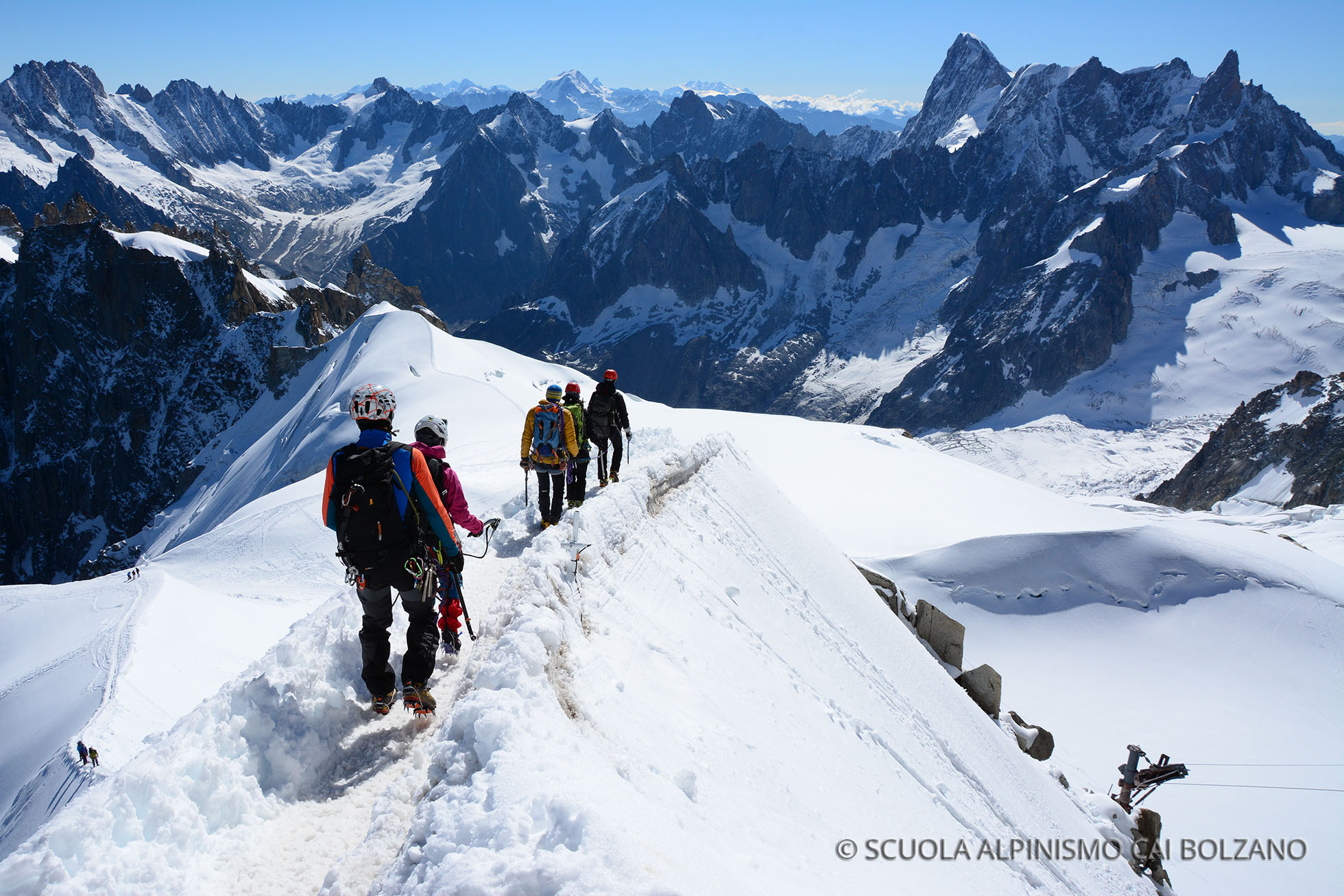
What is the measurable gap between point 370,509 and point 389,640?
130 centimetres

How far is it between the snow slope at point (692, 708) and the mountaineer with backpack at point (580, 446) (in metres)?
0.88

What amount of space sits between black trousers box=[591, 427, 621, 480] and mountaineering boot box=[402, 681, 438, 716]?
7.44 metres

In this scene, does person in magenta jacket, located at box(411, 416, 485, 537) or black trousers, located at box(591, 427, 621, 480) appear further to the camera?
black trousers, located at box(591, 427, 621, 480)

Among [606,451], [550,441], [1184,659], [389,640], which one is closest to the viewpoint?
[389,640]

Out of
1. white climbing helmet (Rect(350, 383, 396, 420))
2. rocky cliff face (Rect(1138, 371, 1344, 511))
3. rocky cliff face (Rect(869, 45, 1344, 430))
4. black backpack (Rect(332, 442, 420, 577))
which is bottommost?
black backpack (Rect(332, 442, 420, 577))

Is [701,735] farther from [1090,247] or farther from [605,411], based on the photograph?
[1090,247]

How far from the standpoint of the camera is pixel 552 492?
463 inches

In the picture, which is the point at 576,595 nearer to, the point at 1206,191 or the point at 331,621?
the point at 331,621

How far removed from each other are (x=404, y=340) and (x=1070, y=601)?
42.9m

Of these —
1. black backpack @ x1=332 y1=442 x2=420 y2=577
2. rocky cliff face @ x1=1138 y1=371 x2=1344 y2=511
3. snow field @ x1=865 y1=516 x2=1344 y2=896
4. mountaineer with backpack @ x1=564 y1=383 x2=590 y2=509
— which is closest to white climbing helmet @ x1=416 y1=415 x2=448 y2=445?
black backpack @ x1=332 y1=442 x2=420 y2=577

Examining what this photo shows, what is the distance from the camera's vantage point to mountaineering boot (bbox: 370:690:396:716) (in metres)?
6.14

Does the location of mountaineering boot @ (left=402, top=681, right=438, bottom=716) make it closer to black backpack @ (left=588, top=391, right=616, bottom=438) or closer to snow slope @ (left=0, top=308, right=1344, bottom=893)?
Answer: snow slope @ (left=0, top=308, right=1344, bottom=893)

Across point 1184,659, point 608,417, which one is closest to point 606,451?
point 608,417

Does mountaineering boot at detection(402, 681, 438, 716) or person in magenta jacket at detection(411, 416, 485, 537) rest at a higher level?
person in magenta jacket at detection(411, 416, 485, 537)
